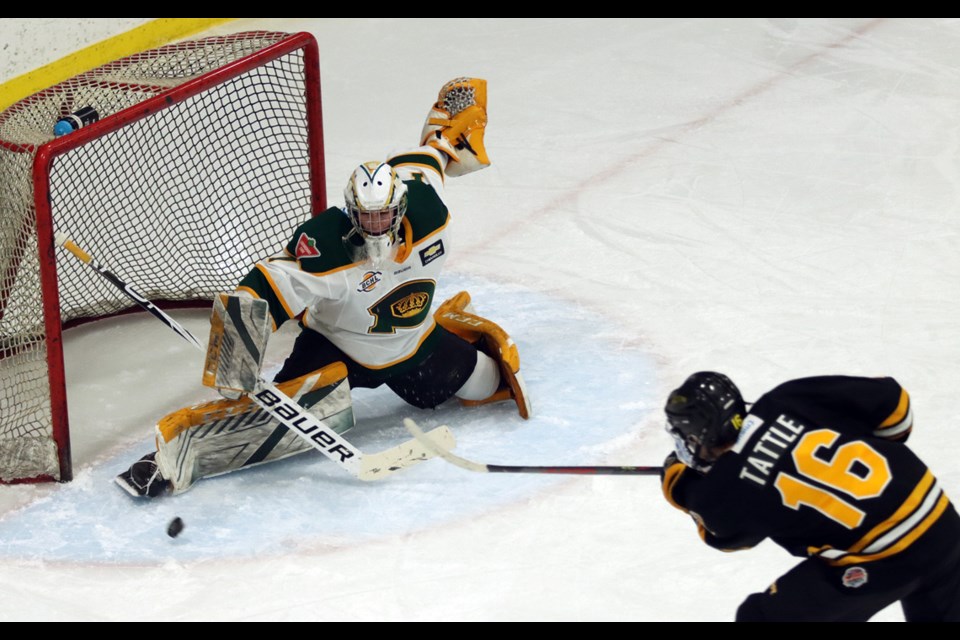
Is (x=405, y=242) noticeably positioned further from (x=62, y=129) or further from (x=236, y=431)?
(x=62, y=129)

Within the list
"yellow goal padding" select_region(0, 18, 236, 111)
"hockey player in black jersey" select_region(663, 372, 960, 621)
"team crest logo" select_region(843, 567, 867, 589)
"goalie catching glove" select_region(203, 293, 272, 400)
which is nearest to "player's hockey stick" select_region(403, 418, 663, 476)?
"hockey player in black jersey" select_region(663, 372, 960, 621)

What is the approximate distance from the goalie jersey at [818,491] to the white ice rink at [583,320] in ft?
1.99

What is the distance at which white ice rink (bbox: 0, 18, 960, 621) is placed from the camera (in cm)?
304

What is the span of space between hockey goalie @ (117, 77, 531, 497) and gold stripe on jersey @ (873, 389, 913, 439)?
123cm

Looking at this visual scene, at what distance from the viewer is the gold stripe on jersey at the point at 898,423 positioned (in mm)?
2449

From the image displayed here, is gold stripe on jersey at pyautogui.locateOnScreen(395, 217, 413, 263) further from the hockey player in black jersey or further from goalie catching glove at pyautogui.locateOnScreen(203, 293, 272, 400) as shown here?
the hockey player in black jersey

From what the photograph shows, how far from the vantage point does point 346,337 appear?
136 inches

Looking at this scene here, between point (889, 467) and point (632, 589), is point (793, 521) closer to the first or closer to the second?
point (889, 467)

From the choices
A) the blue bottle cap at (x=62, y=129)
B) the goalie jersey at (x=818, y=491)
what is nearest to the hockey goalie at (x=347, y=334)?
the blue bottle cap at (x=62, y=129)

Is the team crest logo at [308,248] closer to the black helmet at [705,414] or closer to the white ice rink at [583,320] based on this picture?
the white ice rink at [583,320]

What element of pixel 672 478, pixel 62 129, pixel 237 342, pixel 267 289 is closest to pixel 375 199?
pixel 267 289

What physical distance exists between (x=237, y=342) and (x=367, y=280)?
33 centimetres

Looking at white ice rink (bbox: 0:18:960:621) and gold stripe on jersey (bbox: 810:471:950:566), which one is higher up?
gold stripe on jersey (bbox: 810:471:950:566)

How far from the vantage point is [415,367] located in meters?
3.55
